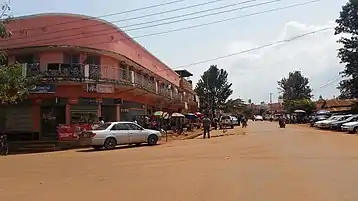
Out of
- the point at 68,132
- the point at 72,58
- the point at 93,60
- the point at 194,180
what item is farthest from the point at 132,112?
the point at 194,180

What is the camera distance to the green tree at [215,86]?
97425 millimetres

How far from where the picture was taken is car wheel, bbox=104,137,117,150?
23.2m

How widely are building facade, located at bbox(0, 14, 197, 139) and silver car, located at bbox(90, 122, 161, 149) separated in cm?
599

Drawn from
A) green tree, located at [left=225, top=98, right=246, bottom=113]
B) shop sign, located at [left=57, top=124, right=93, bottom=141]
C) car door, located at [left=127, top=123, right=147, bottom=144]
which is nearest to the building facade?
shop sign, located at [left=57, top=124, right=93, bottom=141]

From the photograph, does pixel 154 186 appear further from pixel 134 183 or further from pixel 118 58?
pixel 118 58

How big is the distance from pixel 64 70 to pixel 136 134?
24.7 ft

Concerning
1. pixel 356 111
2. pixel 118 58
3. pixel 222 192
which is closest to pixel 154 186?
pixel 222 192

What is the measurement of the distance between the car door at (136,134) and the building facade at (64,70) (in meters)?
5.91

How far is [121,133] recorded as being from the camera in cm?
2378

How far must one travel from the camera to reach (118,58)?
3231 centimetres

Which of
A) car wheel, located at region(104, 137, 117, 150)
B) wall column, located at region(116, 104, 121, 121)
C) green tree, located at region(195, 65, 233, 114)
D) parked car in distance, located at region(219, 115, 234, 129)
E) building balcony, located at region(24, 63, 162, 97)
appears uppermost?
green tree, located at region(195, 65, 233, 114)

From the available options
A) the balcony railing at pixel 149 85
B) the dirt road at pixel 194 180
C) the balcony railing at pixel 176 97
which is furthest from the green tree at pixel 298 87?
the dirt road at pixel 194 180

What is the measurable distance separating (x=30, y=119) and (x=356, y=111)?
1517 inches

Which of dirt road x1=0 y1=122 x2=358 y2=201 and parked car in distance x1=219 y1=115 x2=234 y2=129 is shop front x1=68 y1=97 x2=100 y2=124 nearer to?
dirt road x1=0 y1=122 x2=358 y2=201
